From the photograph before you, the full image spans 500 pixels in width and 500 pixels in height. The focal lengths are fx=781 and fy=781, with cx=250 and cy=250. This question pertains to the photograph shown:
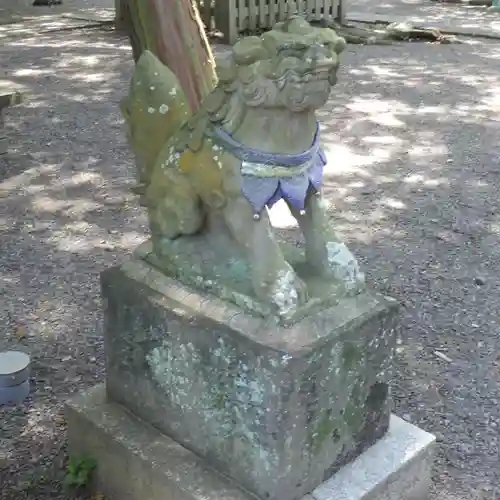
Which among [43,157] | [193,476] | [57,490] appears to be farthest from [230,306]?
[43,157]

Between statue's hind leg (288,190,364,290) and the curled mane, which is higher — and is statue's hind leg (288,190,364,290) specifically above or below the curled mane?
below

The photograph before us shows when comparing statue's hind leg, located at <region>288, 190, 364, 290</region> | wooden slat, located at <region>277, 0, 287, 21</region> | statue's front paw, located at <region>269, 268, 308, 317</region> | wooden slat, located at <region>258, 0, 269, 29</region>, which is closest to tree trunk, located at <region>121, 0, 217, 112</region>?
statue's hind leg, located at <region>288, 190, 364, 290</region>

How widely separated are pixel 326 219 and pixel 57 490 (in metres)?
1.25

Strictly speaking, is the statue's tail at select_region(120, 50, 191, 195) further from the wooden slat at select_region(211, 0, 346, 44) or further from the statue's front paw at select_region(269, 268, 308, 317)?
the wooden slat at select_region(211, 0, 346, 44)

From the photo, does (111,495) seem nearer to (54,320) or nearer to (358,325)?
(358,325)

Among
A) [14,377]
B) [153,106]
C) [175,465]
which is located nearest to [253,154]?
[153,106]

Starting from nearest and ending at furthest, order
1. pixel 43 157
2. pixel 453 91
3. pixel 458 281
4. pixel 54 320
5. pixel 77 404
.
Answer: pixel 77 404
pixel 54 320
pixel 458 281
pixel 43 157
pixel 453 91

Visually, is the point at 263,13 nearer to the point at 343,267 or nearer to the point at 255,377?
the point at 343,267

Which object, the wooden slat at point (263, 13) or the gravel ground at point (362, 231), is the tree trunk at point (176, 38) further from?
the wooden slat at point (263, 13)

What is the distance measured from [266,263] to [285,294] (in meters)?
0.09

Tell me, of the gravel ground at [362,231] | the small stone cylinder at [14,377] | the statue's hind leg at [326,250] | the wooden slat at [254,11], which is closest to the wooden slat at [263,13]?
the wooden slat at [254,11]

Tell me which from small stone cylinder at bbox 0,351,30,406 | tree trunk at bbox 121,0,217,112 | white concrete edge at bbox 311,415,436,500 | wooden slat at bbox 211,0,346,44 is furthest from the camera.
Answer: wooden slat at bbox 211,0,346,44

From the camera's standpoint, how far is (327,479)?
2143mm

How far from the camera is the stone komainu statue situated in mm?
1841
